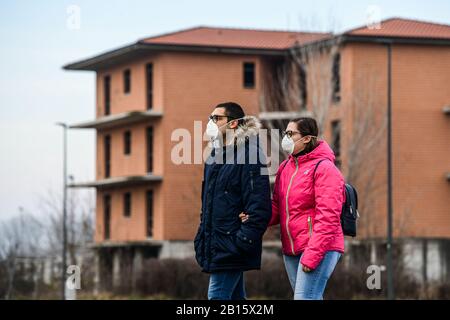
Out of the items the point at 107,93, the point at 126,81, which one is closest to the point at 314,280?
the point at 126,81

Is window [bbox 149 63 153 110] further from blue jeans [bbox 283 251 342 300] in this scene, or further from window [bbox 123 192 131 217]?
blue jeans [bbox 283 251 342 300]

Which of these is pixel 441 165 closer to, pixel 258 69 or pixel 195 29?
pixel 258 69

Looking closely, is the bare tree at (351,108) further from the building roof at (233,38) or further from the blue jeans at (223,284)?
the blue jeans at (223,284)

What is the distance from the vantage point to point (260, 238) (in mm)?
10227

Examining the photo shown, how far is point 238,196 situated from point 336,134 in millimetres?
50357

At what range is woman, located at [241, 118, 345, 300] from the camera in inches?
404

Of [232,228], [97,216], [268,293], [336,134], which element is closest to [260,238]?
[232,228]

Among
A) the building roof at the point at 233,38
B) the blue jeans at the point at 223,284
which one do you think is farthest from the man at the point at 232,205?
the building roof at the point at 233,38

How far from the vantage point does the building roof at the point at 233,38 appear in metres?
65.4

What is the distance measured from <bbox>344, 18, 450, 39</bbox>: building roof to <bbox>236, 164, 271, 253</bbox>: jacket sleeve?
49991 millimetres

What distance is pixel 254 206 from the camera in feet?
33.6

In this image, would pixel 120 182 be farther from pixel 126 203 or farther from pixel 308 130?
pixel 308 130

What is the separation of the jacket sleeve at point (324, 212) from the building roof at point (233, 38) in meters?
52.1

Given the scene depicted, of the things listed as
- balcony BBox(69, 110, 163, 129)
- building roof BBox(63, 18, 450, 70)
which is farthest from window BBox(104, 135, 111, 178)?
building roof BBox(63, 18, 450, 70)
